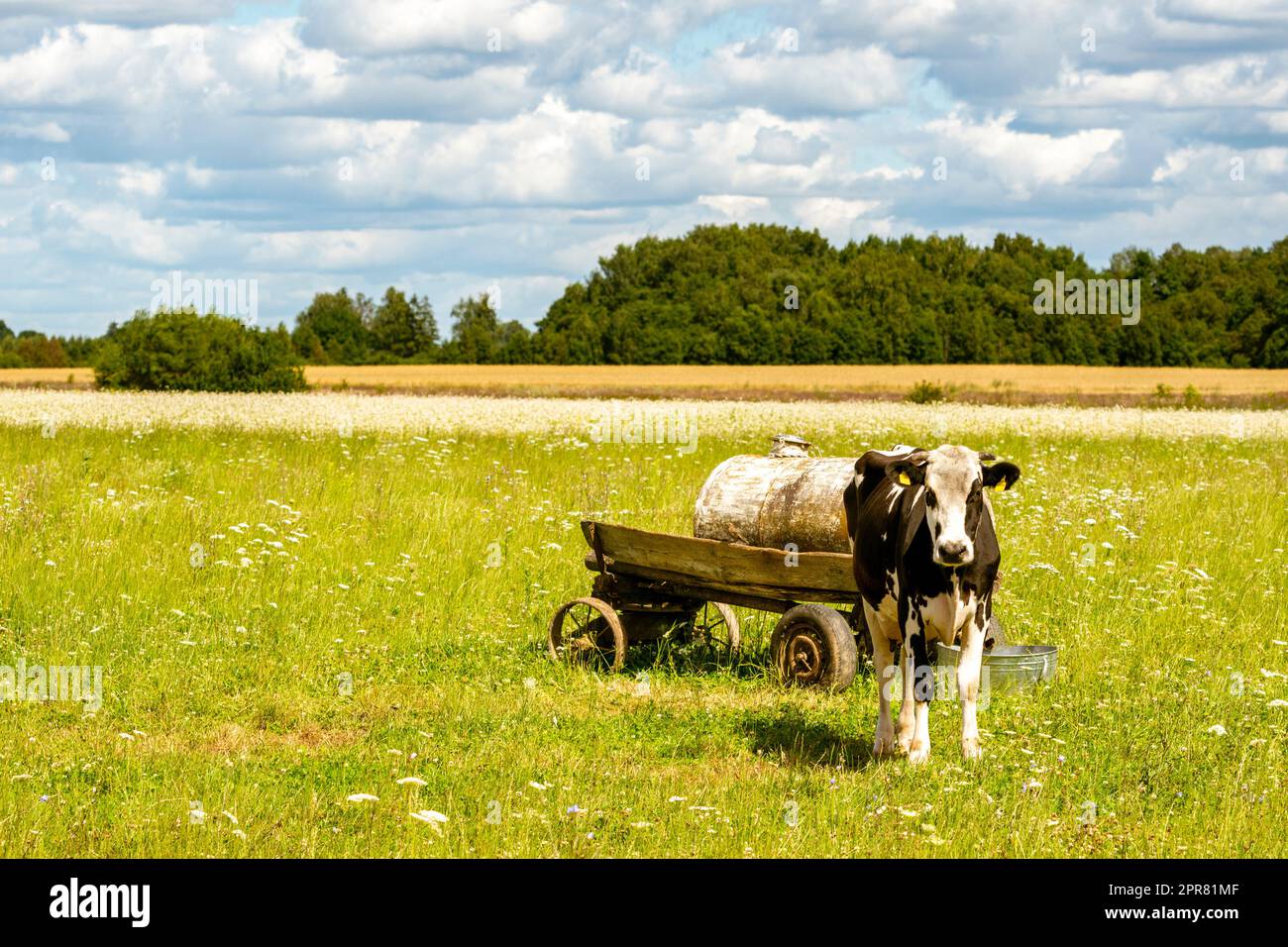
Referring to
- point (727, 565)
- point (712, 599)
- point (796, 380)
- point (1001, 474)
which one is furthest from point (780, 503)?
point (796, 380)

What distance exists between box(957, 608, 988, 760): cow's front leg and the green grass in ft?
0.95

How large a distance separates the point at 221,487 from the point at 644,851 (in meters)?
12.9

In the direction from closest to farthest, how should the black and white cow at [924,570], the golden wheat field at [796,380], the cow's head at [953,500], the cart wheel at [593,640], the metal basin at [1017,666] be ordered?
the cow's head at [953,500] < the black and white cow at [924,570] < the metal basin at [1017,666] < the cart wheel at [593,640] < the golden wheat field at [796,380]

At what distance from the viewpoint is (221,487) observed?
17.6 meters

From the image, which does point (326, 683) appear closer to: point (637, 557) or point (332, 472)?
point (637, 557)

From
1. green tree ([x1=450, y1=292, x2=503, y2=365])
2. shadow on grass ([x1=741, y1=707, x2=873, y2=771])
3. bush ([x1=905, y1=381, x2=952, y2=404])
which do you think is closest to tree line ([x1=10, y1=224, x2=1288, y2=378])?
green tree ([x1=450, y1=292, x2=503, y2=365])

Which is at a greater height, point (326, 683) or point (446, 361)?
point (446, 361)

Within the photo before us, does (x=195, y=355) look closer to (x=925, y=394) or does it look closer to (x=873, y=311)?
(x=925, y=394)

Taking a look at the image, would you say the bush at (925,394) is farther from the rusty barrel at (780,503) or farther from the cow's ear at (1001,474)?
the cow's ear at (1001,474)

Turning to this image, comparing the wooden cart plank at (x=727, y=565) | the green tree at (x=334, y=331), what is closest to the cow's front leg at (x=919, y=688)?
the wooden cart plank at (x=727, y=565)

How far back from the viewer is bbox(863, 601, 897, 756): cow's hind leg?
7754 mm

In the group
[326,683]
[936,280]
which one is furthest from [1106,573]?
[936,280]

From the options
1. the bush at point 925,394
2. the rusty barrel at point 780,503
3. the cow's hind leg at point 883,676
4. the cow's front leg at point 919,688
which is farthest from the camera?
the bush at point 925,394

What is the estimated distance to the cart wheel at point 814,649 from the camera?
927 centimetres
